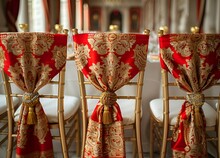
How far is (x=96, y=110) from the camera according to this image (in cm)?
139

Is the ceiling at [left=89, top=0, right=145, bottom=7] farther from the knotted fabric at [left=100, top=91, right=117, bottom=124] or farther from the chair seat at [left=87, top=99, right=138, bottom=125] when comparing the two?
the knotted fabric at [left=100, top=91, right=117, bottom=124]

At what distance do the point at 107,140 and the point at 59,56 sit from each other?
0.53 meters

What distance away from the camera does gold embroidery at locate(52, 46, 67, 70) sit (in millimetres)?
1350

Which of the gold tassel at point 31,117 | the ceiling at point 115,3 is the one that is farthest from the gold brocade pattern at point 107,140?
the ceiling at point 115,3

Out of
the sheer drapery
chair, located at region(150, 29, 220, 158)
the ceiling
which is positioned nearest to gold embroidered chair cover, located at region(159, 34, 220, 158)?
chair, located at region(150, 29, 220, 158)

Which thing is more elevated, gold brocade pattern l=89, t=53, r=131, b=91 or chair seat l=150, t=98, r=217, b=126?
gold brocade pattern l=89, t=53, r=131, b=91

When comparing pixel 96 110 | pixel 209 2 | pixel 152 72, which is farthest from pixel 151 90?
pixel 209 2

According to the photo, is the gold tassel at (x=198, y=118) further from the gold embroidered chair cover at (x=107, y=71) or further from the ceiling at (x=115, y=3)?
the ceiling at (x=115, y=3)

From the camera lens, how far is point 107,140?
1416mm

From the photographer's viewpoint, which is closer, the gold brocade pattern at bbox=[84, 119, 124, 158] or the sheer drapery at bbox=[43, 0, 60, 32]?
the gold brocade pattern at bbox=[84, 119, 124, 158]

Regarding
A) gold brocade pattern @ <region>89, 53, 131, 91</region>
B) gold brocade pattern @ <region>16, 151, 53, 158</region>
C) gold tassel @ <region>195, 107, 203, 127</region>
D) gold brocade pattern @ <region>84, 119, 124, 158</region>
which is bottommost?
gold brocade pattern @ <region>16, 151, 53, 158</region>

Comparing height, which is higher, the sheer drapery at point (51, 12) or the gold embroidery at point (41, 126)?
the sheer drapery at point (51, 12)

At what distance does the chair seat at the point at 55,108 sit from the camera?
1.46m

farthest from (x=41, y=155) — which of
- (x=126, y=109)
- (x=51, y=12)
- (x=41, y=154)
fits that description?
(x=51, y=12)
